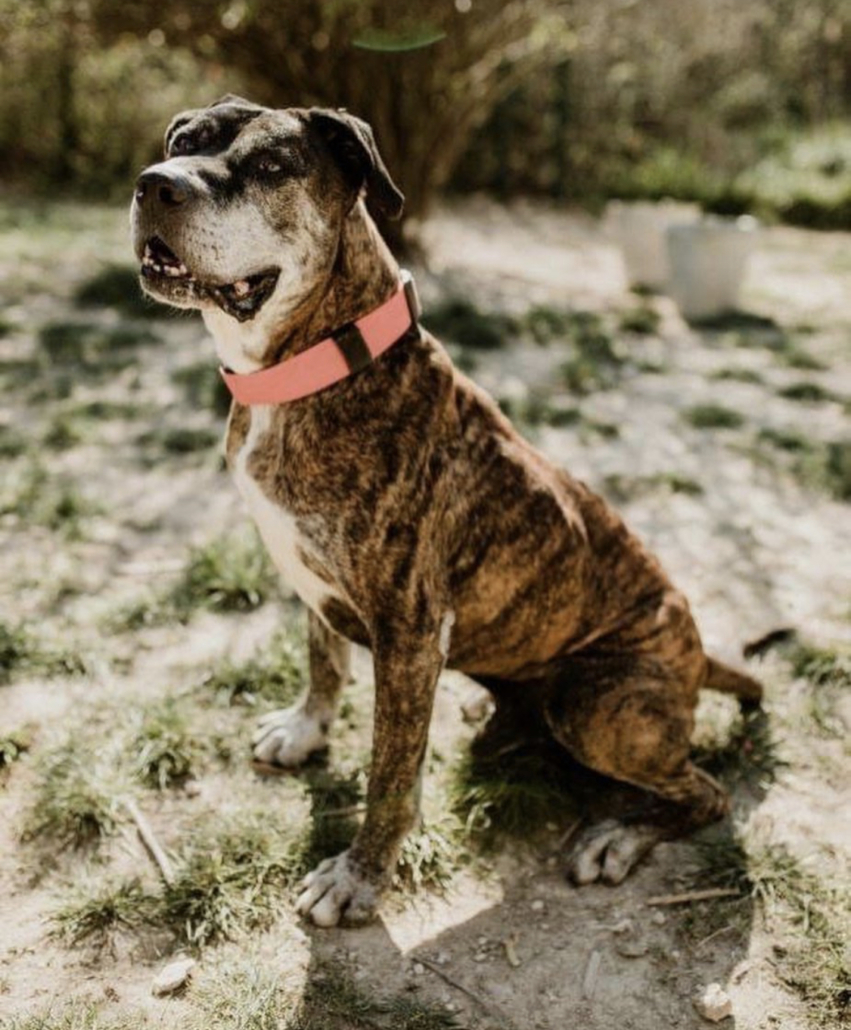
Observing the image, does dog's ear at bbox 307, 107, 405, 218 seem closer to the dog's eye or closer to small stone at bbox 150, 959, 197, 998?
the dog's eye

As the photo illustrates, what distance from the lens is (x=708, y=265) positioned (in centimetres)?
851

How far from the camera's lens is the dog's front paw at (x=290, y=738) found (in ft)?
10.4

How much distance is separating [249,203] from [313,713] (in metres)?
1.65

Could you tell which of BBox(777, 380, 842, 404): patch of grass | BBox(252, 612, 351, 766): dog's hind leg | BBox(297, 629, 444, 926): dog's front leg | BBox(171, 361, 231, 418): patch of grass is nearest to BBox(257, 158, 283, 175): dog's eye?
BBox(297, 629, 444, 926): dog's front leg

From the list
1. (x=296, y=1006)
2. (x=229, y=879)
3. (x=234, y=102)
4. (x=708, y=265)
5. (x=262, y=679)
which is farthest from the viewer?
(x=708, y=265)

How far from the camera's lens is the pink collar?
246 cm

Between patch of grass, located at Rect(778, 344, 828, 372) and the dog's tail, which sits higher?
the dog's tail

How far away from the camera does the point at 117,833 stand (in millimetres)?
2916

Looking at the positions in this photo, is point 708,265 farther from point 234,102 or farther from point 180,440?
point 234,102

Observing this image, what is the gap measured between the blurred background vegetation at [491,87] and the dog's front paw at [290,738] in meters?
4.08

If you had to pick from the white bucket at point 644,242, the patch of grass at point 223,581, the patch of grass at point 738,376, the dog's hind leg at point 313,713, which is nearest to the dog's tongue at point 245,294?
the dog's hind leg at point 313,713

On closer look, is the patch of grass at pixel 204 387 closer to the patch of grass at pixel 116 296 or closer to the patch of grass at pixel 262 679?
the patch of grass at pixel 116 296

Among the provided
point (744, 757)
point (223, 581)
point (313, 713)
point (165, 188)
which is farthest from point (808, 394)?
point (165, 188)

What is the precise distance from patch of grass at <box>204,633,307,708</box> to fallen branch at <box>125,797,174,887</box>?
0.56 metres
